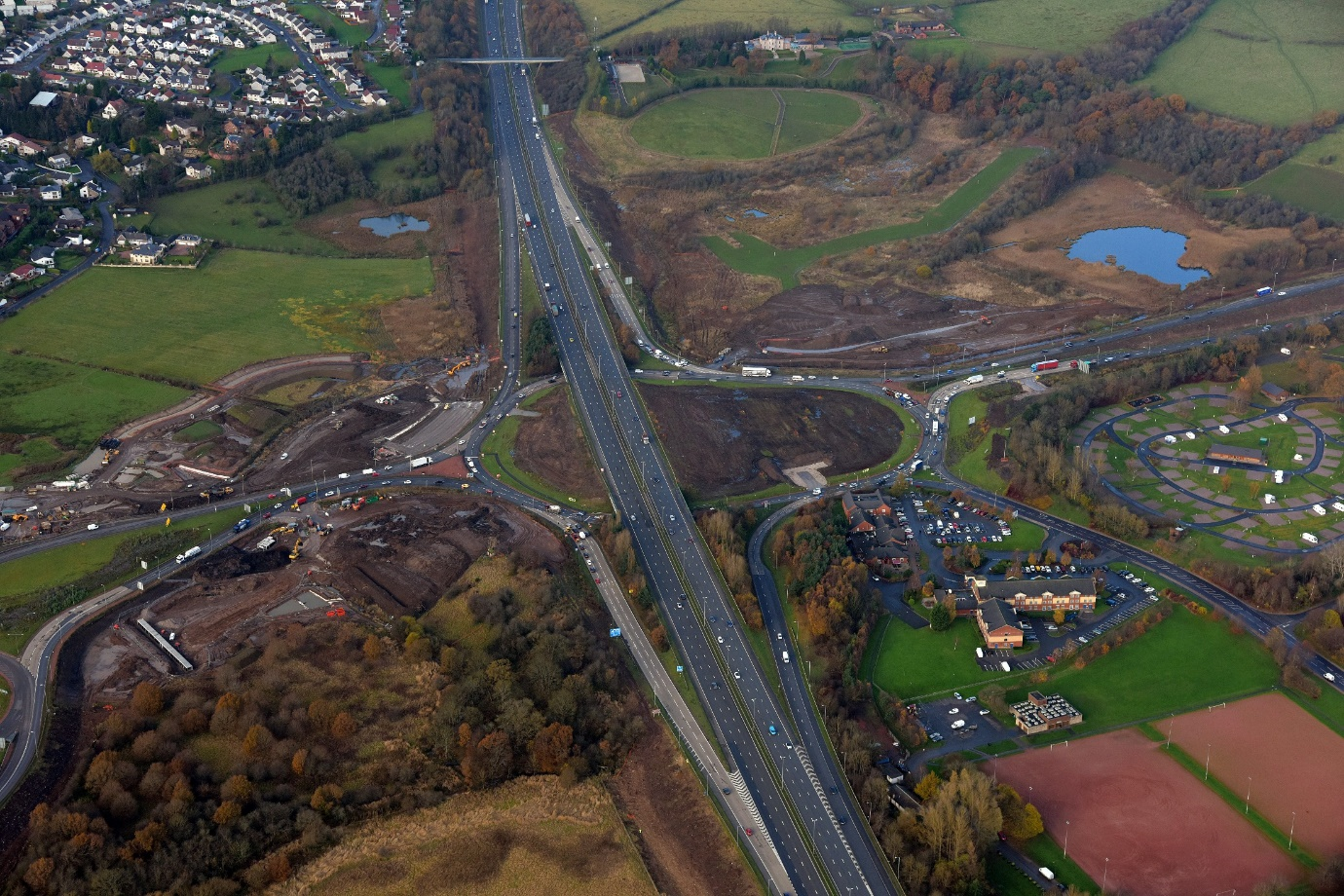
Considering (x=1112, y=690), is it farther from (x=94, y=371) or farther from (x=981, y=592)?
(x=94, y=371)

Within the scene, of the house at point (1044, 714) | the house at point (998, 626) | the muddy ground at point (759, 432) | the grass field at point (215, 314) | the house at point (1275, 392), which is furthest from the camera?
the grass field at point (215, 314)

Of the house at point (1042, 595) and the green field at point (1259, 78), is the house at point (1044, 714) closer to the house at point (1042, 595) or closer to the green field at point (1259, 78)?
the house at point (1042, 595)

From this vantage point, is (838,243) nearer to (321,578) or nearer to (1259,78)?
(321,578)

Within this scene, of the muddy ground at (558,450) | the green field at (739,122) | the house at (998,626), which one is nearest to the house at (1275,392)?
the house at (998,626)

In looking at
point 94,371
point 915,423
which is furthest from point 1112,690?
point 94,371

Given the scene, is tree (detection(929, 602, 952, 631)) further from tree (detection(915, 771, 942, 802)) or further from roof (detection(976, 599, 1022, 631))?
tree (detection(915, 771, 942, 802))

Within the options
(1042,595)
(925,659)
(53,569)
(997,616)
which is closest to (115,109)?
(53,569)
